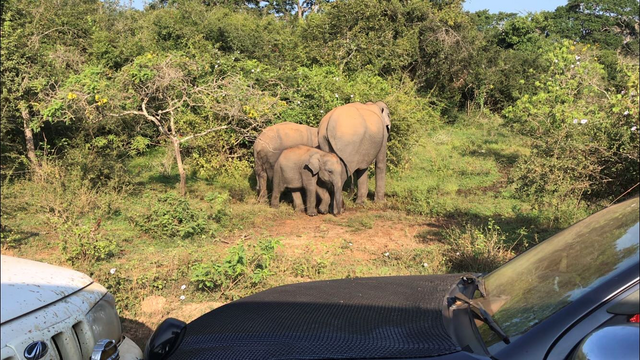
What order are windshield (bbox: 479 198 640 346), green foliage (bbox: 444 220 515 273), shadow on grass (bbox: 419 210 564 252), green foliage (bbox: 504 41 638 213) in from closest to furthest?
windshield (bbox: 479 198 640 346)
green foliage (bbox: 444 220 515 273)
green foliage (bbox: 504 41 638 213)
shadow on grass (bbox: 419 210 564 252)

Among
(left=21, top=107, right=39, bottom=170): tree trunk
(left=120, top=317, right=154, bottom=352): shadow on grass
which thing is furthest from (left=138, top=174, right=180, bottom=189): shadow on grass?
(left=120, top=317, right=154, bottom=352): shadow on grass

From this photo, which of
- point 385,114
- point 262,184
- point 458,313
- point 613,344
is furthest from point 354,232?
point 613,344

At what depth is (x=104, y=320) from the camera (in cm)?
263

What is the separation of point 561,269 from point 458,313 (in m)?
0.43

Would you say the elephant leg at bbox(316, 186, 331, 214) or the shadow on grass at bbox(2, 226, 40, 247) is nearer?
the shadow on grass at bbox(2, 226, 40, 247)

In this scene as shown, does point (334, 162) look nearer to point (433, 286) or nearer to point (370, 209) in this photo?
point (370, 209)

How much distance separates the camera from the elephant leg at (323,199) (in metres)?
9.92

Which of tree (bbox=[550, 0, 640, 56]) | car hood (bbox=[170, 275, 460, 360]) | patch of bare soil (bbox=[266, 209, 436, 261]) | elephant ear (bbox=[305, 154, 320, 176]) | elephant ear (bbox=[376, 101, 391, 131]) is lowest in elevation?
patch of bare soil (bbox=[266, 209, 436, 261])

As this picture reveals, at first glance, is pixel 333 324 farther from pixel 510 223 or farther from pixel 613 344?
pixel 510 223

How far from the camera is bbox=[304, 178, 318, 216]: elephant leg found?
31.5 ft

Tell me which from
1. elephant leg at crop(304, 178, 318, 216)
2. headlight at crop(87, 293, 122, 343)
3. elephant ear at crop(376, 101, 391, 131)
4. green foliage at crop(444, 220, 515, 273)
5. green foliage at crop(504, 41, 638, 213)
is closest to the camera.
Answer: headlight at crop(87, 293, 122, 343)

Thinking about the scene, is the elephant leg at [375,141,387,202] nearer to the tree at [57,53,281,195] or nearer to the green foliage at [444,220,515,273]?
the tree at [57,53,281,195]

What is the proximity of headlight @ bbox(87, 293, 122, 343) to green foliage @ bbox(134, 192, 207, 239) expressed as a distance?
443cm

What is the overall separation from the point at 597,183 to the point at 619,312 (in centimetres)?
507
